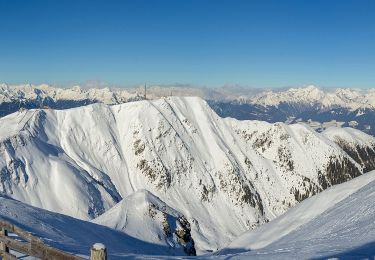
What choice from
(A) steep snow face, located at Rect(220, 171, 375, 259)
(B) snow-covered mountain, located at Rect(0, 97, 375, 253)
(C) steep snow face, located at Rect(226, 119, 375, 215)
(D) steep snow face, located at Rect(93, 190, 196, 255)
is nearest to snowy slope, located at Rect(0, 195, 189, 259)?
(A) steep snow face, located at Rect(220, 171, 375, 259)

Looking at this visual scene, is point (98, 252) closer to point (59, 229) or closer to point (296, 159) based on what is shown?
point (59, 229)

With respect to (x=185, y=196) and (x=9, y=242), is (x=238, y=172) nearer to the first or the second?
(x=185, y=196)

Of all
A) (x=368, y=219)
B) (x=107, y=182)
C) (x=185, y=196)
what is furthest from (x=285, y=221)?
(x=185, y=196)

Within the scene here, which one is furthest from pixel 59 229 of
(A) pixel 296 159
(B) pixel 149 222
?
(A) pixel 296 159

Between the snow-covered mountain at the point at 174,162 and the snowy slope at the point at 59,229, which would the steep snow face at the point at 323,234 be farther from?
the snow-covered mountain at the point at 174,162

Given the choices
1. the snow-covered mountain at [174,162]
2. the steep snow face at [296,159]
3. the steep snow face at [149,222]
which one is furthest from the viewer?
the steep snow face at [296,159]

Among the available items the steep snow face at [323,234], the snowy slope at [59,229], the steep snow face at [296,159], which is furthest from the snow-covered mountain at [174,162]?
the steep snow face at [323,234]

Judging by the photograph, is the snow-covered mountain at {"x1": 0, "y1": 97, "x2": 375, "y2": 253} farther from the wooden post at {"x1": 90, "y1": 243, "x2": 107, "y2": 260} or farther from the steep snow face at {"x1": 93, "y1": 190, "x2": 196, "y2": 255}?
the wooden post at {"x1": 90, "y1": 243, "x2": 107, "y2": 260}
